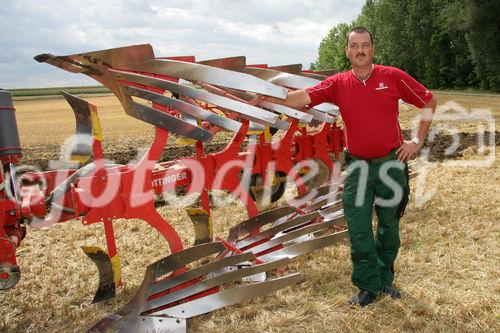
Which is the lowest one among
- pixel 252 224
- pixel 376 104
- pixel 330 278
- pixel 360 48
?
pixel 330 278

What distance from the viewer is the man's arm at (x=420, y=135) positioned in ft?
10.2

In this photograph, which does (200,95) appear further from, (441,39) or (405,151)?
(441,39)

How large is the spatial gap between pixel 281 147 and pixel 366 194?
2.07 meters

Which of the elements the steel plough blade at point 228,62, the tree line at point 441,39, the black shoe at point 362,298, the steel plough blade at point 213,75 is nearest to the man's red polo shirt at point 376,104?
the steel plough blade at point 213,75

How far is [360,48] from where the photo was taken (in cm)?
305

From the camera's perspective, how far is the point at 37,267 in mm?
4246

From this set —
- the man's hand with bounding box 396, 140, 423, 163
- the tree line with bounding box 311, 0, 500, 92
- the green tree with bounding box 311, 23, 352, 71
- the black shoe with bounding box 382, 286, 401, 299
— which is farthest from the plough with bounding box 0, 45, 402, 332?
the green tree with bounding box 311, 23, 352, 71

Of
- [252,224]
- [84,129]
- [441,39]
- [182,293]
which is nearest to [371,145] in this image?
[252,224]

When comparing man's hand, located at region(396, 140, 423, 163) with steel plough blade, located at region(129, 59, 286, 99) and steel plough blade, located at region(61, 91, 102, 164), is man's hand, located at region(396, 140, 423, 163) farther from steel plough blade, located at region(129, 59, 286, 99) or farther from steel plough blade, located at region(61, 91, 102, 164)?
steel plough blade, located at region(61, 91, 102, 164)

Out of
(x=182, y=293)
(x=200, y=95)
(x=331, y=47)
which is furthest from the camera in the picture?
(x=331, y=47)

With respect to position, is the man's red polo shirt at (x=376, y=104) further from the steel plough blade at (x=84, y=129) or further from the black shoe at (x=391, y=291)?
the steel plough blade at (x=84, y=129)

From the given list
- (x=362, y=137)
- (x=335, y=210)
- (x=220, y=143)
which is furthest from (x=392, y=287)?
(x=220, y=143)

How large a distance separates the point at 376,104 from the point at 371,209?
0.75 metres

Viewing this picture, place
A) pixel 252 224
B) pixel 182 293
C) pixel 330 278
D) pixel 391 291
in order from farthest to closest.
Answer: pixel 252 224 < pixel 330 278 < pixel 391 291 < pixel 182 293
